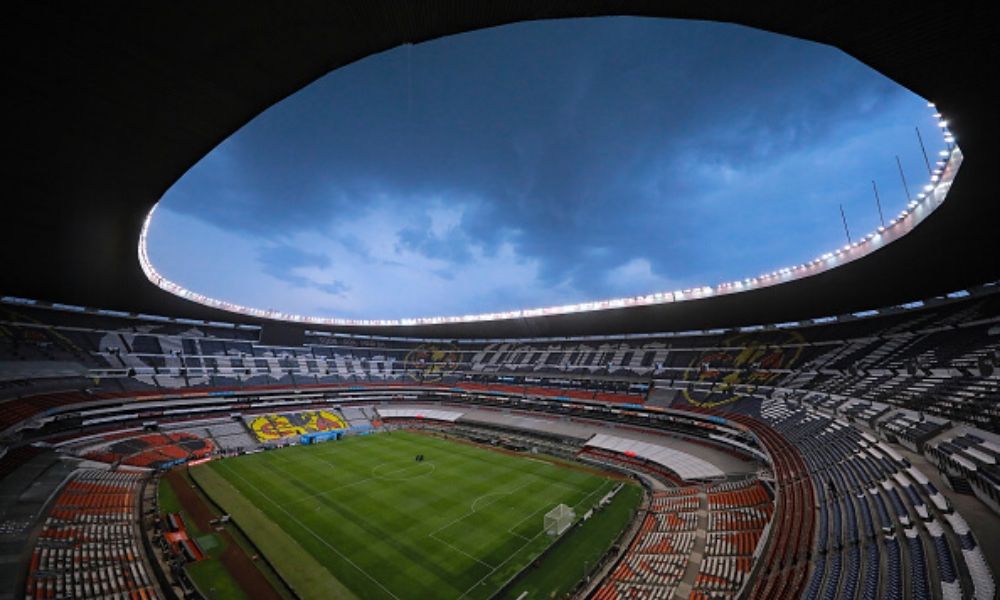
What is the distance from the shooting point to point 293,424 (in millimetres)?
45875

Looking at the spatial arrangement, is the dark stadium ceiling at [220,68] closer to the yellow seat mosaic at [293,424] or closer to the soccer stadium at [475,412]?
the soccer stadium at [475,412]

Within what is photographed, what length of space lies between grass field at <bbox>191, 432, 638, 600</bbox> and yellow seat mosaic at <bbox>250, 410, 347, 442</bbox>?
5358 mm

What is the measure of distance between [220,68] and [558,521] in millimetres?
23200

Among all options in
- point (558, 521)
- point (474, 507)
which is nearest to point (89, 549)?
point (474, 507)

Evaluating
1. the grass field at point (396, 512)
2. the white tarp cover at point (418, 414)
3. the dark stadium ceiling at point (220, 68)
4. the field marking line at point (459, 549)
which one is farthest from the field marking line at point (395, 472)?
the dark stadium ceiling at point (220, 68)

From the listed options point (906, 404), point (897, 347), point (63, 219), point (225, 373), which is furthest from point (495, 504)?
point (225, 373)

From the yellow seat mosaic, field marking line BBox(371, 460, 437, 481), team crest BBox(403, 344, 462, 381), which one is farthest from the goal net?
team crest BBox(403, 344, 462, 381)

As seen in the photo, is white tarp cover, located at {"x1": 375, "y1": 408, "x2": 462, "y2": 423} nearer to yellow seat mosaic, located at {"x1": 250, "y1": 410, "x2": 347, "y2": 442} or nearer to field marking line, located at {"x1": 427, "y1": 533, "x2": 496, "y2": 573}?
yellow seat mosaic, located at {"x1": 250, "y1": 410, "x2": 347, "y2": 442}

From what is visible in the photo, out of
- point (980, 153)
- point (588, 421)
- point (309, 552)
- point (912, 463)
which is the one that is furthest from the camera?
point (588, 421)

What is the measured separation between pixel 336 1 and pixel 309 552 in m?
22.6

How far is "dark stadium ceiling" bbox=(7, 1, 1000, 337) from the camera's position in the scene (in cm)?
839

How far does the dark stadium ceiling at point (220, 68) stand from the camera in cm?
839

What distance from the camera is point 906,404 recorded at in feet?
72.7

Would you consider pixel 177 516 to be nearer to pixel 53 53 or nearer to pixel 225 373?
pixel 53 53
